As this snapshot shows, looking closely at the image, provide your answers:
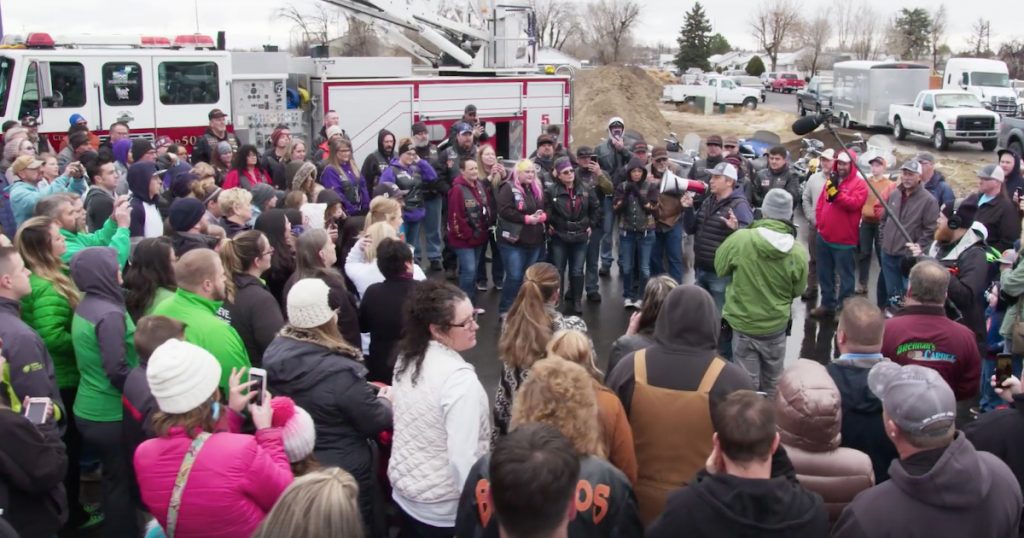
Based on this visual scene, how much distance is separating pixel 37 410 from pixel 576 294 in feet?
21.1

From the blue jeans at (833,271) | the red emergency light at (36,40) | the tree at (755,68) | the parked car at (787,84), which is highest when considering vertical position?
the tree at (755,68)

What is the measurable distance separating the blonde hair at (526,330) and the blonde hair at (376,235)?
160cm

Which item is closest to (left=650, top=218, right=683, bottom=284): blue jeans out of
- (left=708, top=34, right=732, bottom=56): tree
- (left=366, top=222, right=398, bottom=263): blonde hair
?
(left=366, top=222, right=398, bottom=263): blonde hair

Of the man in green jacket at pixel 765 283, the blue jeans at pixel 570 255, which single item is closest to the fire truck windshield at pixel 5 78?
the blue jeans at pixel 570 255

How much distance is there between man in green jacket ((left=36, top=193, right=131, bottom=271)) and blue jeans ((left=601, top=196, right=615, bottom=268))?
551 cm

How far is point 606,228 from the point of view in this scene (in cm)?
1033

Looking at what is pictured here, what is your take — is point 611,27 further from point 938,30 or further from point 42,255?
point 42,255

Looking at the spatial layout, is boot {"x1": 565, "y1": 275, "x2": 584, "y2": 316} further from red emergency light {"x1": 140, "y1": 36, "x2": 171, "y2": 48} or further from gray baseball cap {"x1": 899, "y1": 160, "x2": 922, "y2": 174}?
red emergency light {"x1": 140, "y1": 36, "x2": 171, "y2": 48}

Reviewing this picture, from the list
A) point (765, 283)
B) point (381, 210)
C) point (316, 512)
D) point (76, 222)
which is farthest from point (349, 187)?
point (316, 512)

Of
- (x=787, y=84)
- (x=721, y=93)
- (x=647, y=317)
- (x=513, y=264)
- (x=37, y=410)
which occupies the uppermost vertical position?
(x=787, y=84)

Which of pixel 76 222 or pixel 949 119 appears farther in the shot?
pixel 949 119

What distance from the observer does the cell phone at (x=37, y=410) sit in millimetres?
3721

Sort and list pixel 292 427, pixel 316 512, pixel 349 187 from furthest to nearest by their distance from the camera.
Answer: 1. pixel 349 187
2. pixel 292 427
3. pixel 316 512

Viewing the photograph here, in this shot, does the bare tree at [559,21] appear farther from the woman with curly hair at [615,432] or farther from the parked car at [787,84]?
the woman with curly hair at [615,432]
